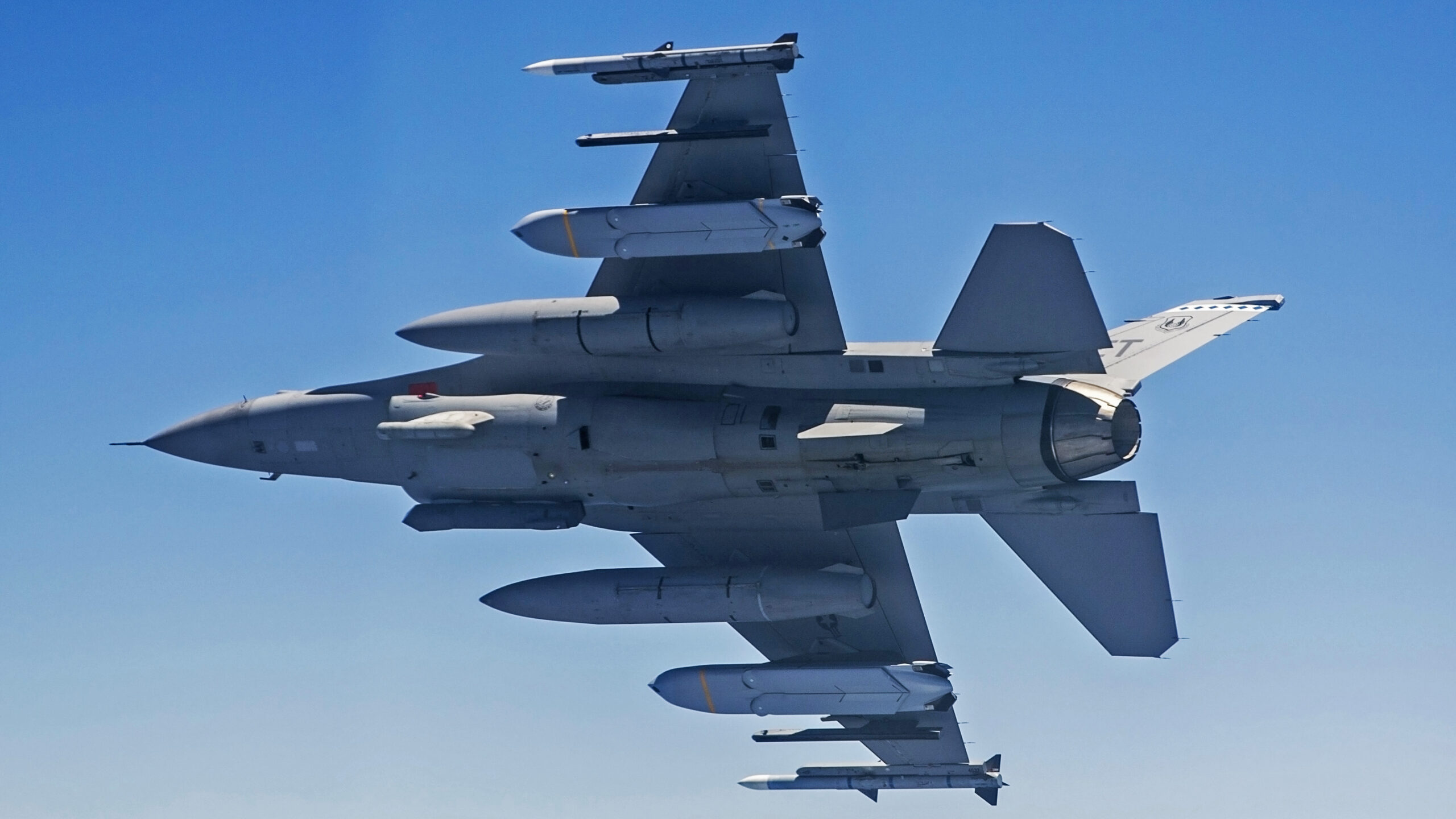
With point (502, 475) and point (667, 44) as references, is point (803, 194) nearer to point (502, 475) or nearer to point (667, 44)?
point (667, 44)

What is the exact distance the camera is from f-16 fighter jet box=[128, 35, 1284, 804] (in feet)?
75.8

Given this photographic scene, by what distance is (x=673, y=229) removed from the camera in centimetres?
2309

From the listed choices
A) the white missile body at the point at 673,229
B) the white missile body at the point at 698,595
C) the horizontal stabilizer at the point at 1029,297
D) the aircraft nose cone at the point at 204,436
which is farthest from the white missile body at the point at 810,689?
the aircraft nose cone at the point at 204,436

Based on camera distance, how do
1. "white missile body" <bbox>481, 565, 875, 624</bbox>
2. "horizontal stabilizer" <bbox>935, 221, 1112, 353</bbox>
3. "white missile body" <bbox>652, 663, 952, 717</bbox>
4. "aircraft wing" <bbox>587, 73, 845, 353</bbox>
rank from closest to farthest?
"horizontal stabilizer" <bbox>935, 221, 1112, 353</bbox>
"aircraft wing" <bbox>587, 73, 845, 353</bbox>
"white missile body" <bbox>481, 565, 875, 624</bbox>
"white missile body" <bbox>652, 663, 952, 717</bbox>

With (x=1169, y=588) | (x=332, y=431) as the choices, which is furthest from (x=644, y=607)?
(x=1169, y=588)

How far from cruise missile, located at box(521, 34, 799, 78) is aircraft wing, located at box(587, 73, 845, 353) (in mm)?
377

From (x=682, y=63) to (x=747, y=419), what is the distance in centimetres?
484

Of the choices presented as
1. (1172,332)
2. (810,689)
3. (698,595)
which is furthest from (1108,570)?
(698,595)

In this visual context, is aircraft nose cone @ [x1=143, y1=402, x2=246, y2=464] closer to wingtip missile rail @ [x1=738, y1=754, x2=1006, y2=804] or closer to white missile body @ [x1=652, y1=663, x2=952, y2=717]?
white missile body @ [x1=652, y1=663, x2=952, y2=717]

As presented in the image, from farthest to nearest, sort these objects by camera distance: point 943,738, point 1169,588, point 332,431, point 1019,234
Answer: point 943,738 → point 332,431 → point 1169,588 → point 1019,234

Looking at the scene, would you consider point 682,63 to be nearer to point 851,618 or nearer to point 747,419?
point 747,419

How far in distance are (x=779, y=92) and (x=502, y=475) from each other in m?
6.58

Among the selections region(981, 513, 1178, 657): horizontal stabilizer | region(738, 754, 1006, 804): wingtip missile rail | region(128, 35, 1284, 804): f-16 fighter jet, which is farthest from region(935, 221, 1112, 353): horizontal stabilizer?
region(738, 754, 1006, 804): wingtip missile rail

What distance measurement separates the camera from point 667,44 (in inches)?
915
